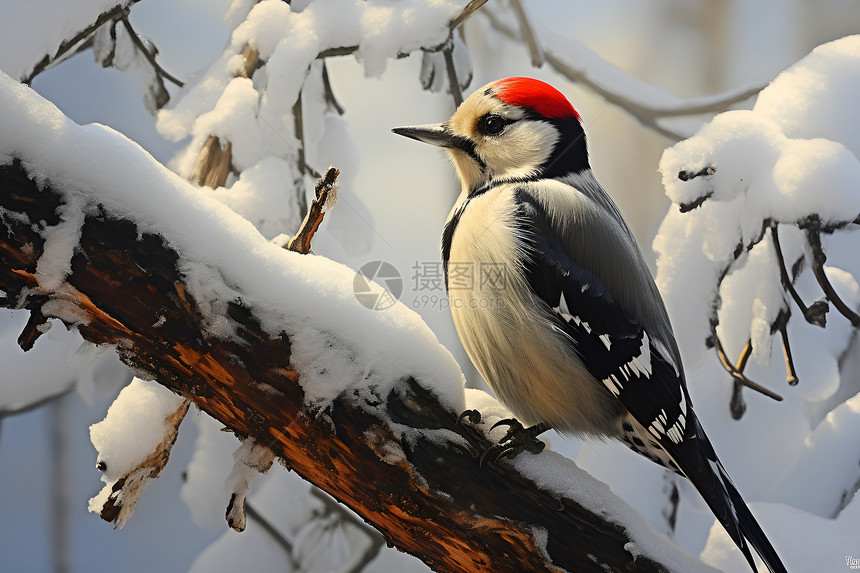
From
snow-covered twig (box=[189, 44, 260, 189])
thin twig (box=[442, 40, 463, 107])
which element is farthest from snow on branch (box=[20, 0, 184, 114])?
thin twig (box=[442, 40, 463, 107])

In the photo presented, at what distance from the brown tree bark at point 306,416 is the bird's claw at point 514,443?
2 cm

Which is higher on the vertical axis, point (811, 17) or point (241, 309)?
point (811, 17)

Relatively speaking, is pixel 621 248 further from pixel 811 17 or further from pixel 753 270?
pixel 811 17

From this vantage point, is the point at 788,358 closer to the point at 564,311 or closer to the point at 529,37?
the point at 564,311

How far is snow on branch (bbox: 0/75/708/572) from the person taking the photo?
67cm

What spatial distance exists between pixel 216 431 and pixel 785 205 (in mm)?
1408

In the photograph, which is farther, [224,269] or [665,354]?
[665,354]

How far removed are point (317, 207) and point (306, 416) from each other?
34cm

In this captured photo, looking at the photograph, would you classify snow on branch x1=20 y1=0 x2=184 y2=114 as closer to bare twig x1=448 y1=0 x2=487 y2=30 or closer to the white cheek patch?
bare twig x1=448 y1=0 x2=487 y2=30

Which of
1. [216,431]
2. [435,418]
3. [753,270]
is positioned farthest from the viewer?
[216,431]

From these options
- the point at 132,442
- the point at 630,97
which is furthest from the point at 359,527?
the point at 630,97

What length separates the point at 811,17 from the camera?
1.38m

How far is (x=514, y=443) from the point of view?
0.81 metres

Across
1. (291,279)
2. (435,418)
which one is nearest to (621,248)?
(435,418)
